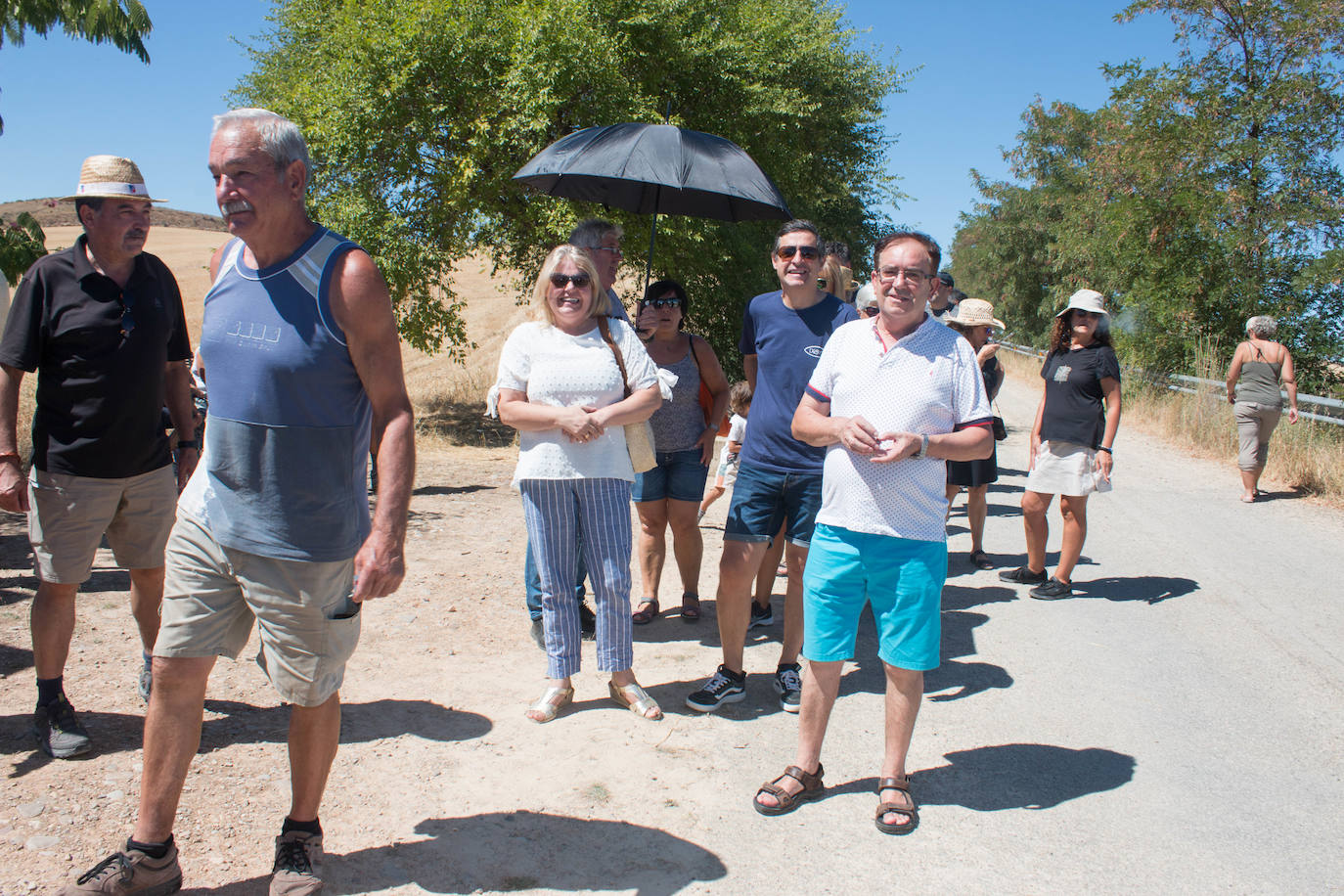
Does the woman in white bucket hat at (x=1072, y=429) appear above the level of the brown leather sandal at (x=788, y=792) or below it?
above

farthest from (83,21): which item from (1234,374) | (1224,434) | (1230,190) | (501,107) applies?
(1230,190)

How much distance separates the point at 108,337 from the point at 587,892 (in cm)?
259

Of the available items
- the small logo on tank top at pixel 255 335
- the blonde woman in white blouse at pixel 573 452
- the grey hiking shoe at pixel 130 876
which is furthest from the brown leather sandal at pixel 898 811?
the small logo on tank top at pixel 255 335

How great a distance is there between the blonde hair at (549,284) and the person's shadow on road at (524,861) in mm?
2055

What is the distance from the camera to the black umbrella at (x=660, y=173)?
17.0 ft

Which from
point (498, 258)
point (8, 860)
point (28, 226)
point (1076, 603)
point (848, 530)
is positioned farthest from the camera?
point (498, 258)

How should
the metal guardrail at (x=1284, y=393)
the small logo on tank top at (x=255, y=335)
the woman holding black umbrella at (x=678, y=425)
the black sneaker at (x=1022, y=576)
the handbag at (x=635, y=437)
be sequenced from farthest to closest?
1. the metal guardrail at (x=1284, y=393)
2. the black sneaker at (x=1022, y=576)
3. the woman holding black umbrella at (x=678, y=425)
4. the handbag at (x=635, y=437)
5. the small logo on tank top at (x=255, y=335)

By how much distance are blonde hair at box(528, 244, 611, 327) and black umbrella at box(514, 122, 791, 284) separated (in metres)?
1.08

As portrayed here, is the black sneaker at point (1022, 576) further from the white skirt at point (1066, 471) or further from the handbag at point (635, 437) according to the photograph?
the handbag at point (635, 437)

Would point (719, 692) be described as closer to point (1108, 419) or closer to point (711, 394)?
point (711, 394)

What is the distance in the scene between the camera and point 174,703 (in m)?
2.72

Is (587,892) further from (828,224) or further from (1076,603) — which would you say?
(828,224)

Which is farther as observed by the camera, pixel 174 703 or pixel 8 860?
pixel 8 860

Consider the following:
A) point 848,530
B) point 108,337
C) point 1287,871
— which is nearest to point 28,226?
point 108,337
